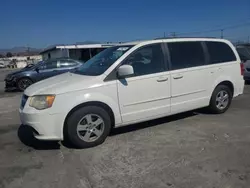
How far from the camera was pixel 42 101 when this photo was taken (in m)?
4.32

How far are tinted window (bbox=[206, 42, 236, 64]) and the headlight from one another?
355 cm

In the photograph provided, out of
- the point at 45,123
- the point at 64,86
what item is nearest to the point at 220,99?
the point at 64,86

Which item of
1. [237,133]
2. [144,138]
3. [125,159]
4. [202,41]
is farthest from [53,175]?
[202,41]

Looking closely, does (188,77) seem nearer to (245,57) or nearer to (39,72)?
(245,57)

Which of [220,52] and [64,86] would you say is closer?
[64,86]

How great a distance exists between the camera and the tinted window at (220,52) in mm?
5947

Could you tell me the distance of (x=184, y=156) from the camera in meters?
4.04

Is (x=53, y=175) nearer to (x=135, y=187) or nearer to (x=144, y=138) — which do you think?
(x=135, y=187)

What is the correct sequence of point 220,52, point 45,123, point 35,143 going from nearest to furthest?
point 45,123 → point 35,143 → point 220,52

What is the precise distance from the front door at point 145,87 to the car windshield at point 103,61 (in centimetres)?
25

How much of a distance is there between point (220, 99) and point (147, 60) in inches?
86.2

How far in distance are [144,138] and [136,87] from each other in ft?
3.10

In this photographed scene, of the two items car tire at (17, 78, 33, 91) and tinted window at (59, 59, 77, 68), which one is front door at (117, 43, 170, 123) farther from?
car tire at (17, 78, 33, 91)

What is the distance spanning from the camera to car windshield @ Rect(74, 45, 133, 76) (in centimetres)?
487
